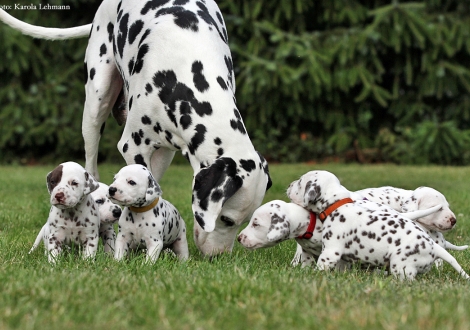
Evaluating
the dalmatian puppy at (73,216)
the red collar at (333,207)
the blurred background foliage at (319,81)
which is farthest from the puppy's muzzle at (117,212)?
the blurred background foliage at (319,81)

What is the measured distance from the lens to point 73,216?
17.0 ft

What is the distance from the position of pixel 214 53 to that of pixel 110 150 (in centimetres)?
991

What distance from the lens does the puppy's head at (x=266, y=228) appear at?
5004 mm

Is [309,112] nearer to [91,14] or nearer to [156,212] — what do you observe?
[91,14]

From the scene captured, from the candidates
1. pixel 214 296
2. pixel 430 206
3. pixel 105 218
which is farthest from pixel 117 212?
pixel 430 206

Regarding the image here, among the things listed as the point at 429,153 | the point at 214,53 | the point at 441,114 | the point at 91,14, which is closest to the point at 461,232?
the point at 214,53

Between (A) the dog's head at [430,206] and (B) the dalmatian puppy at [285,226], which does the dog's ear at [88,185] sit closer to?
(B) the dalmatian puppy at [285,226]

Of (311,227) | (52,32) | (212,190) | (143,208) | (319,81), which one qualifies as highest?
(52,32)

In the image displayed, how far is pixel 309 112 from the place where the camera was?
15.3 meters

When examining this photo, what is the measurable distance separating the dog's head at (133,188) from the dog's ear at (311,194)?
1116 millimetres

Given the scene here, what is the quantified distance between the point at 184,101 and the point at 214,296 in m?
2.26

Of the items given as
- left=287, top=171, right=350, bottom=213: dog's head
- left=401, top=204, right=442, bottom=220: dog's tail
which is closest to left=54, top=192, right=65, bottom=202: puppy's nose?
left=287, top=171, right=350, bottom=213: dog's head

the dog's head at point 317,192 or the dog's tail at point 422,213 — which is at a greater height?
the dog's head at point 317,192

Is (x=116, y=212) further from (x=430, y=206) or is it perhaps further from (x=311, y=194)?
(x=430, y=206)
